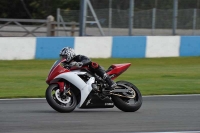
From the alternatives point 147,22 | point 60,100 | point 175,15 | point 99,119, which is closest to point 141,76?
point 147,22

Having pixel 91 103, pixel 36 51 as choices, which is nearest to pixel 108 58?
pixel 36 51

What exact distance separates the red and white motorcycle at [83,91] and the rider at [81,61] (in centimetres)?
8

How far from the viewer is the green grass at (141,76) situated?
1282cm

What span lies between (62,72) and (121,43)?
11525 millimetres

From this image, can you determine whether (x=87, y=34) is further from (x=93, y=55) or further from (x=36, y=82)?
(x=36, y=82)

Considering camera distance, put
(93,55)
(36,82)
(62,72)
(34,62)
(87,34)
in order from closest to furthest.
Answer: (62,72) → (36,82) → (34,62) → (93,55) → (87,34)

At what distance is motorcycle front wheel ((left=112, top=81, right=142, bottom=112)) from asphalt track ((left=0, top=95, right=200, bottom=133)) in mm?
Answer: 112

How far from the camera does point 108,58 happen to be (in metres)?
20.0

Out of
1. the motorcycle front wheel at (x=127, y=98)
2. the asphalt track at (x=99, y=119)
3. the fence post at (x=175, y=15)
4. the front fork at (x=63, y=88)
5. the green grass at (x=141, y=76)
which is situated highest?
the fence post at (x=175, y=15)

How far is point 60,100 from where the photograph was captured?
889 cm

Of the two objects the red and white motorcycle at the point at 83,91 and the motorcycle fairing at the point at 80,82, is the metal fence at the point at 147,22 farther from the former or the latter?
the motorcycle fairing at the point at 80,82

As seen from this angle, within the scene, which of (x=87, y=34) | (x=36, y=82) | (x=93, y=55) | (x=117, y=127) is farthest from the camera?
(x=87, y=34)

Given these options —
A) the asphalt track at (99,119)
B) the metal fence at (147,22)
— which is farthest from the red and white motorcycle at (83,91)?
the metal fence at (147,22)

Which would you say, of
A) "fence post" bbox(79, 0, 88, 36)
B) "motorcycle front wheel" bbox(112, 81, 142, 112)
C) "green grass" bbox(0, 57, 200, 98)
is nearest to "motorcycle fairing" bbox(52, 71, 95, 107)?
"motorcycle front wheel" bbox(112, 81, 142, 112)
